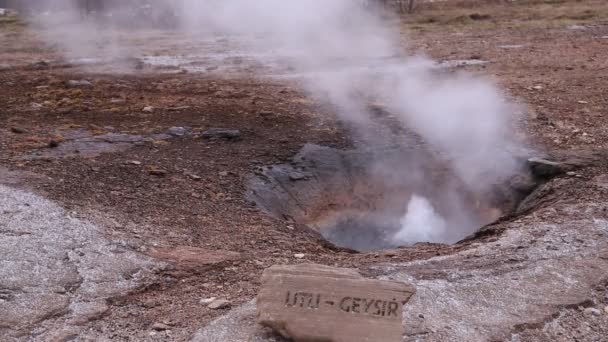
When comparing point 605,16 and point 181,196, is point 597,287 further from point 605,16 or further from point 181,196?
point 605,16

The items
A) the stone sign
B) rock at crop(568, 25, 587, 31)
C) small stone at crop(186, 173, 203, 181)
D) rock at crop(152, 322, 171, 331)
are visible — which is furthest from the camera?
rock at crop(568, 25, 587, 31)

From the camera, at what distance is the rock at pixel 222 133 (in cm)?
540

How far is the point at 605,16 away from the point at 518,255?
953 cm

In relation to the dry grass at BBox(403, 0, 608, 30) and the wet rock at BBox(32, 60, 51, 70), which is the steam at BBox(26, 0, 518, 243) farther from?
the dry grass at BBox(403, 0, 608, 30)

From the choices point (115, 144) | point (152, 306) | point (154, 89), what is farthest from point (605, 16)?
point (152, 306)

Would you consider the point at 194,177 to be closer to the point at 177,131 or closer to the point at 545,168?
the point at 177,131

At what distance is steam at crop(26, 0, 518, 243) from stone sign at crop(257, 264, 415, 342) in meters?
2.07

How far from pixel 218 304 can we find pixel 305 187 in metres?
1.96

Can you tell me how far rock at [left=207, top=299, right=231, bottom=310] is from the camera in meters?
3.02

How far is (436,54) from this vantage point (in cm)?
895

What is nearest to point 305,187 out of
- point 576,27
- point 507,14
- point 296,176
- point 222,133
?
point 296,176

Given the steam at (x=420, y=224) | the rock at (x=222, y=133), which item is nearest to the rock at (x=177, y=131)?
the rock at (x=222, y=133)

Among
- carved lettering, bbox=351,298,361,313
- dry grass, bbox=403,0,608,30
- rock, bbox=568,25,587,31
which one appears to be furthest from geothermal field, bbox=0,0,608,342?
dry grass, bbox=403,0,608,30

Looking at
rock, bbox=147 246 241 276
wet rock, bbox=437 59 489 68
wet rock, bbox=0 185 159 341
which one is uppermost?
wet rock, bbox=437 59 489 68
